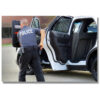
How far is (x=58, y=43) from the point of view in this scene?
713 centimetres

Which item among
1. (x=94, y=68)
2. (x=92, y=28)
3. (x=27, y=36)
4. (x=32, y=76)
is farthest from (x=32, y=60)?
(x=92, y=28)

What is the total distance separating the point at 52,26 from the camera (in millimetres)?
7043

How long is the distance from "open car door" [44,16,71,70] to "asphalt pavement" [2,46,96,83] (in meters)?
0.18

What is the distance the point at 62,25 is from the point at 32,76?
47.9 inches

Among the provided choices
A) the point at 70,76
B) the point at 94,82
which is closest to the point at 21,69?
the point at 70,76

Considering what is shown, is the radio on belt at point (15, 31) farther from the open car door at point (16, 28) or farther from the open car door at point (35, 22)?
the open car door at point (35, 22)

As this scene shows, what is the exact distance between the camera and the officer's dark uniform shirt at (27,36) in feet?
22.7

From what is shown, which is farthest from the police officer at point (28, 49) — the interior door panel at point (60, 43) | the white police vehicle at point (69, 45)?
the interior door panel at point (60, 43)

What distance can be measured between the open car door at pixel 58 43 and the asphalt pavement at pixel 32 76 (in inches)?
7.0

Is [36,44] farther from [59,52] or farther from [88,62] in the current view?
[88,62]

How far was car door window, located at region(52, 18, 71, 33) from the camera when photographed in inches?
276

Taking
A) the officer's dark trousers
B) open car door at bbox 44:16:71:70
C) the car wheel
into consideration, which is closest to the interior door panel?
open car door at bbox 44:16:71:70

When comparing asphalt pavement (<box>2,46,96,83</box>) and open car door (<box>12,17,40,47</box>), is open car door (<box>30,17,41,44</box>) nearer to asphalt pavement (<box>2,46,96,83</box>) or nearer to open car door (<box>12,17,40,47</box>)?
open car door (<box>12,17,40,47</box>)

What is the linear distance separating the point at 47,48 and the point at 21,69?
693 millimetres
